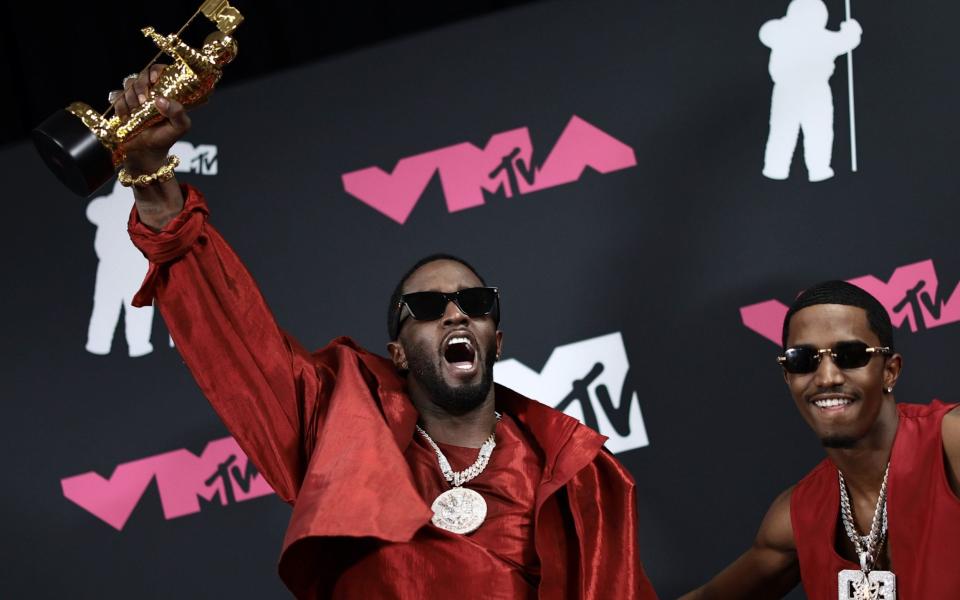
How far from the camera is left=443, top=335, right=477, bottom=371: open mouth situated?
2.74 metres

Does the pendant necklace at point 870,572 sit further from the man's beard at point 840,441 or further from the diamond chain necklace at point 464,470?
the diamond chain necklace at point 464,470

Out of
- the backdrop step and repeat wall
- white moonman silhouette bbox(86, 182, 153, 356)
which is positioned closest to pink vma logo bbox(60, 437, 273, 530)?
the backdrop step and repeat wall

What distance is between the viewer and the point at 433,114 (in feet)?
11.7

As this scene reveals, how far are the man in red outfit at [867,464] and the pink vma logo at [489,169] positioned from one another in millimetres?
829

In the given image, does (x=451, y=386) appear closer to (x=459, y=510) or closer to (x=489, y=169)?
(x=459, y=510)

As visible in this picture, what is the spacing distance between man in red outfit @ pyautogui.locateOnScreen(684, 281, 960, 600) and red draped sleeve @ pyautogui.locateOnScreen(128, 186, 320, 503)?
1089mm

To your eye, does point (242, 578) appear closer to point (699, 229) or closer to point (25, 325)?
point (25, 325)

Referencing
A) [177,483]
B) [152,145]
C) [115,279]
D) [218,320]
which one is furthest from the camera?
[115,279]

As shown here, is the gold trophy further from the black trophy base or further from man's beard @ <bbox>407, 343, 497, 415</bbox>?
man's beard @ <bbox>407, 343, 497, 415</bbox>

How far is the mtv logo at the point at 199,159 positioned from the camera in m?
3.72

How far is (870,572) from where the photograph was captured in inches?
106

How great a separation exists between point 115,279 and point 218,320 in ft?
4.74

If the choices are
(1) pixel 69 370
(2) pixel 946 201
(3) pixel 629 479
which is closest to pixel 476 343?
(3) pixel 629 479

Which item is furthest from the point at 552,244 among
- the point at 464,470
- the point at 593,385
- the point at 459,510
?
the point at 459,510
